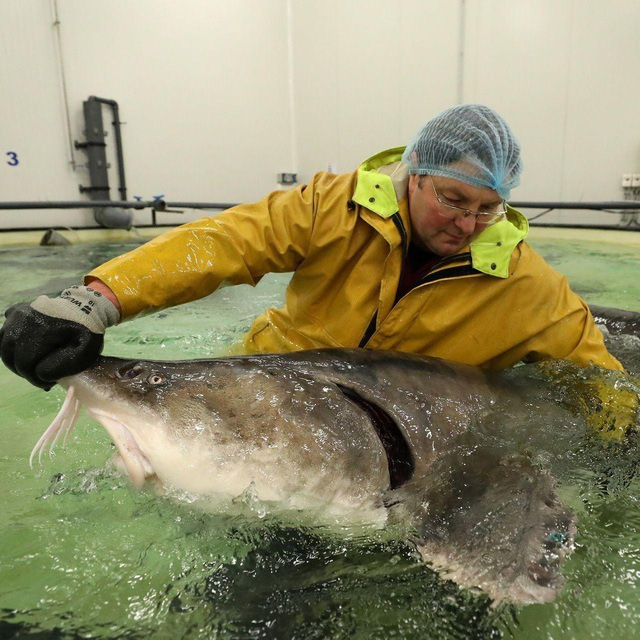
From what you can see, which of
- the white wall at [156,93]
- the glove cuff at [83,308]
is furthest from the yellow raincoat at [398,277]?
the white wall at [156,93]

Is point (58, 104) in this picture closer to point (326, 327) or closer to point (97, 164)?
point (97, 164)

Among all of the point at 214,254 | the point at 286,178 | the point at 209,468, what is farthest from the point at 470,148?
the point at 286,178

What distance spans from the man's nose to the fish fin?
0.82 meters

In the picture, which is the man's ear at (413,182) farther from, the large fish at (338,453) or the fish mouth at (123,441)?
the fish mouth at (123,441)

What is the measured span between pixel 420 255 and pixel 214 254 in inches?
33.9

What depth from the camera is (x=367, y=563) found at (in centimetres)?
132

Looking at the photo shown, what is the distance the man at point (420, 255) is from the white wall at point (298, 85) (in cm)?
683

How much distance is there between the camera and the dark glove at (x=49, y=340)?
1.36 m

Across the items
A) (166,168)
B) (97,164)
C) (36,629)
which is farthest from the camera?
(166,168)

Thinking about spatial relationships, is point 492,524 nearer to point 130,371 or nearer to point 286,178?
point 130,371

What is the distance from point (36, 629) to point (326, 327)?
142 centimetres

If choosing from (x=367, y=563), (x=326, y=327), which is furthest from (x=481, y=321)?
(x=367, y=563)

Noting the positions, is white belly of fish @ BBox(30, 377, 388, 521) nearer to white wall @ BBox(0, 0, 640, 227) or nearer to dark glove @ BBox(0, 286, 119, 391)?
dark glove @ BBox(0, 286, 119, 391)

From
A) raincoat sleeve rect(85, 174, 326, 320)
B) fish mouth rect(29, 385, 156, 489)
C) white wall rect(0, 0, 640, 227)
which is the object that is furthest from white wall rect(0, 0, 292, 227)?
fish mouth rect(29, 385, 156, 489)
